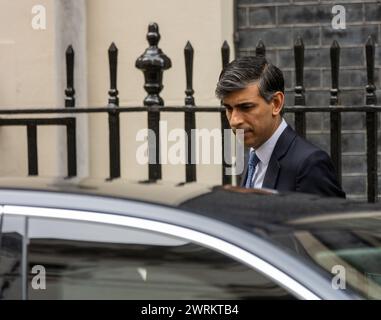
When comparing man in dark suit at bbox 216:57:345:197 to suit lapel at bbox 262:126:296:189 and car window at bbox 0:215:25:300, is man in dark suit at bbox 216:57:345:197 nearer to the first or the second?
suit lapel at bbox 262:126:296:189

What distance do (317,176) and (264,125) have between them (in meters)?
0.35

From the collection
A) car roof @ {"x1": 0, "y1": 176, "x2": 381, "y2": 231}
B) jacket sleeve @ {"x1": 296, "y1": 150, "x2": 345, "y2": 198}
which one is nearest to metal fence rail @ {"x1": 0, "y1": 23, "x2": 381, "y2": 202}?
jacket sleeve @ {"x1": 296, "y1": 150, "x2": 345, "y2": 198}

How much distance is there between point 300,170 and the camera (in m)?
3.95

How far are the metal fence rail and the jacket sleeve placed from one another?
6.75 ft

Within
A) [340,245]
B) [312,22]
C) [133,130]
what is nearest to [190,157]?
[133,130]

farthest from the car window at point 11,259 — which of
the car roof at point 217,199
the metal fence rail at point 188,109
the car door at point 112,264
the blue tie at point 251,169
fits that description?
the metal fence rail at point 188,109

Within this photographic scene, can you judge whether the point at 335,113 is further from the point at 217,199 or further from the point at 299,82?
the point at 217,199

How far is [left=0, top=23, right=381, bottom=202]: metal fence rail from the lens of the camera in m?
6.05

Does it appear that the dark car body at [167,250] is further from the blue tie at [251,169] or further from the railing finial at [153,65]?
the railing finial at [153,65]

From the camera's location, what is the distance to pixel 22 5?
8.00 meters

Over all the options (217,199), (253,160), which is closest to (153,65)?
(253,160)
